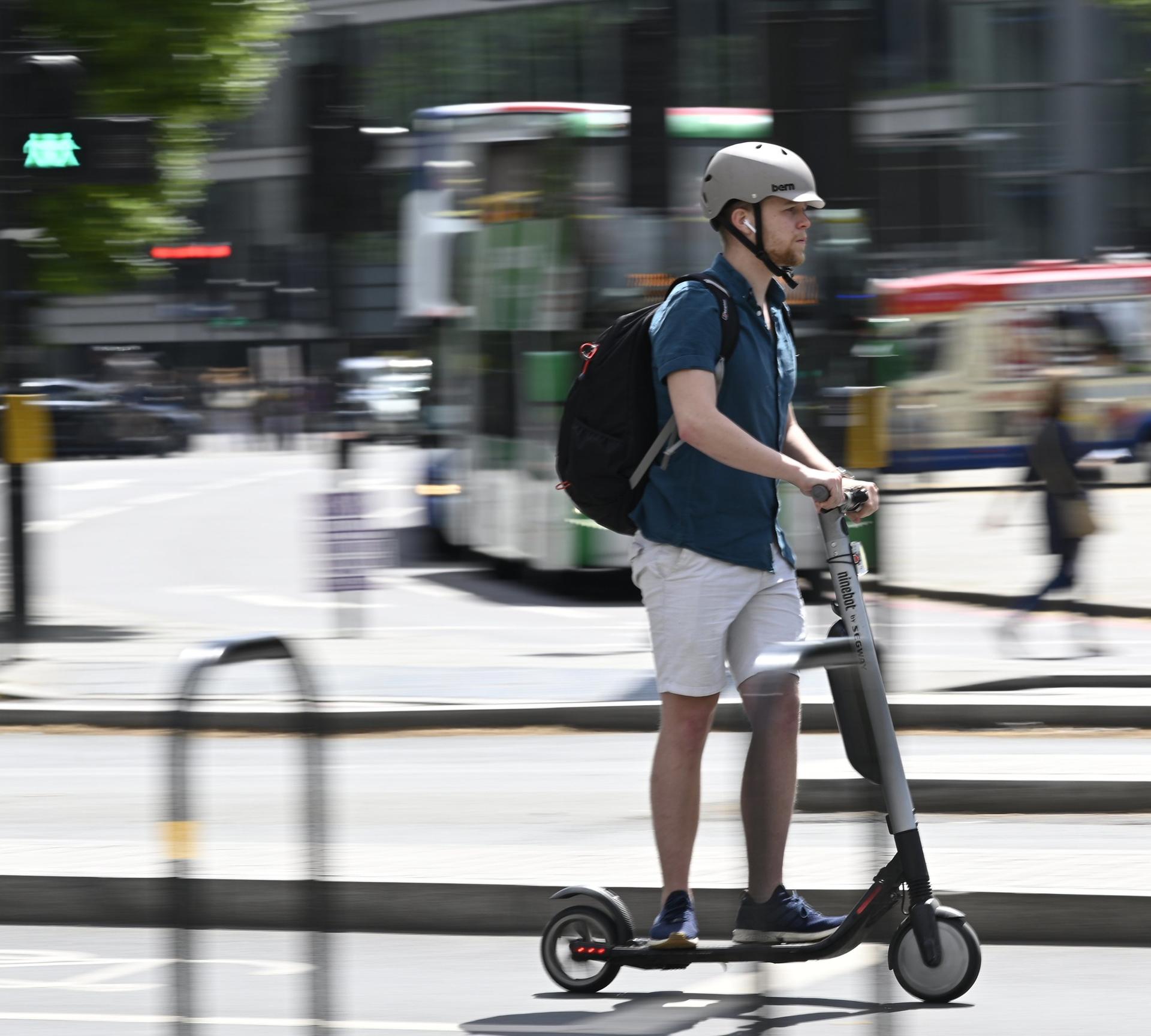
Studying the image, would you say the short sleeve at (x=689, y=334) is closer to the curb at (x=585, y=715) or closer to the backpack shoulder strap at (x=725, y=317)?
the backpack shoulder strap at (x=725, y=317)

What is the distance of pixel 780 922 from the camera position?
14.2 ft

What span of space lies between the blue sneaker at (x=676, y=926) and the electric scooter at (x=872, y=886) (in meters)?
0.02

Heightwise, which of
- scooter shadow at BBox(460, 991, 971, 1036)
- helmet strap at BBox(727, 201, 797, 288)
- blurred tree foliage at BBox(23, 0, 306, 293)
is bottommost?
scooter shadow at BBox(460, 991, 971, 1036)

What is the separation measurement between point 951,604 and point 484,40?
42056 mm

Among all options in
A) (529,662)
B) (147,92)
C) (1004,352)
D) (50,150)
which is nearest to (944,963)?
(529,662)

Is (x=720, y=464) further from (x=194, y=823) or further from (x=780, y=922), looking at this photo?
(x=194, y=823)

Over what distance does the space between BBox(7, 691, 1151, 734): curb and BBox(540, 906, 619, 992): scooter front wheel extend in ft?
10.6

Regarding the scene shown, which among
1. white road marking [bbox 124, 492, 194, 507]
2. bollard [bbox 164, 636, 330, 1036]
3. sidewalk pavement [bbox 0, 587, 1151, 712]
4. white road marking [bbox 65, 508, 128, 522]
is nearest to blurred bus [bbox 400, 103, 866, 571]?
sidewalk pavement [bbox 0, 587, 1151, 712]

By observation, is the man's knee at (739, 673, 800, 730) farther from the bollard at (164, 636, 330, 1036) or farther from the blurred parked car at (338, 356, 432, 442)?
the blurred parked car at (338, 356, 432, 442)

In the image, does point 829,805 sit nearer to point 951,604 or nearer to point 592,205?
point 592,205

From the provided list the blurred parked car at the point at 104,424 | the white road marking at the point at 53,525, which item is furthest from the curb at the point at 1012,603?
the blurred parked car at the point at 104,424

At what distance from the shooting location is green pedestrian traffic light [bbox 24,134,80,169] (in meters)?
10.8

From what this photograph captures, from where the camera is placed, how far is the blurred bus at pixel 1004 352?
83.0 ft

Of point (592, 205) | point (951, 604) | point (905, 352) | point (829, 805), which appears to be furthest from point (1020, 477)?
point (829, 805)
